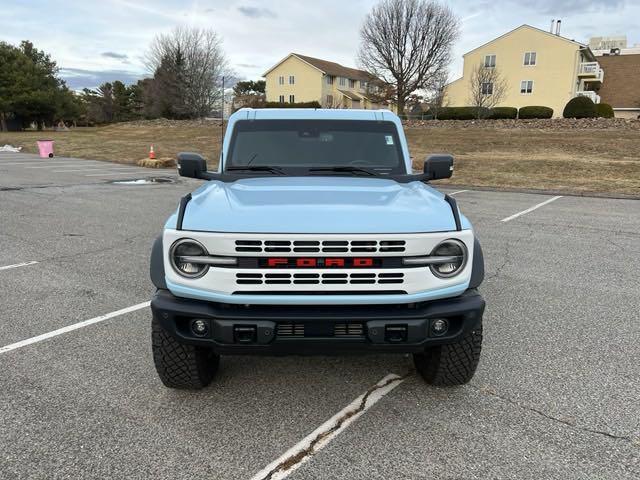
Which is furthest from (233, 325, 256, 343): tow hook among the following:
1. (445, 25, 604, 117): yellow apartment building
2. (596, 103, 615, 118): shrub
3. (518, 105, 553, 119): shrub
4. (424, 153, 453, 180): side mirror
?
(445, 25, 604, 117): yellow apartment building

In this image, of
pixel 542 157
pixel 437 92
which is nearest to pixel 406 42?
pixel 437 92

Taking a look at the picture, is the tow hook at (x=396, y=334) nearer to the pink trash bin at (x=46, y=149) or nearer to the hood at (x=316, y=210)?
the hood at (x=316, y=210)

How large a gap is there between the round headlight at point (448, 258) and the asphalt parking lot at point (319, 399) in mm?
892

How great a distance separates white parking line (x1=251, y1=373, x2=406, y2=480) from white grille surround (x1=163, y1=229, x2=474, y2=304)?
0.77 m

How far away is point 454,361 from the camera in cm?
299

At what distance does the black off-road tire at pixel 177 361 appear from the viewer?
2875 millimetres

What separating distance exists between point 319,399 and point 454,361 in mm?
863

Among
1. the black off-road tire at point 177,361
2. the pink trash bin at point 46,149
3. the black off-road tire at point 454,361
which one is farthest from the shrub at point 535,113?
the black off-road tire at point 177,361

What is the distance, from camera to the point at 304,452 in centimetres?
257

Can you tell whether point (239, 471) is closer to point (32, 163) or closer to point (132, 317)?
point (132, 317)

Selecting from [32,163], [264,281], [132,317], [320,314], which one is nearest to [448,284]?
[320,314]

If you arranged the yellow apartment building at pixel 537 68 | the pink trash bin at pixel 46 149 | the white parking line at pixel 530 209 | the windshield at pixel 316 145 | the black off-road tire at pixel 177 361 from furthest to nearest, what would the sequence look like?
the yellow apartment building at pixel 537 68 < the pink trash bin at pixel 46 149 < the white parking line at pixel 530 209 < the windshield at pixel 316 145 < the black off-road tire at pixel 177 361

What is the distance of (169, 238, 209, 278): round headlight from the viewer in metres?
2.63

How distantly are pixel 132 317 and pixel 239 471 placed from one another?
2324mm
